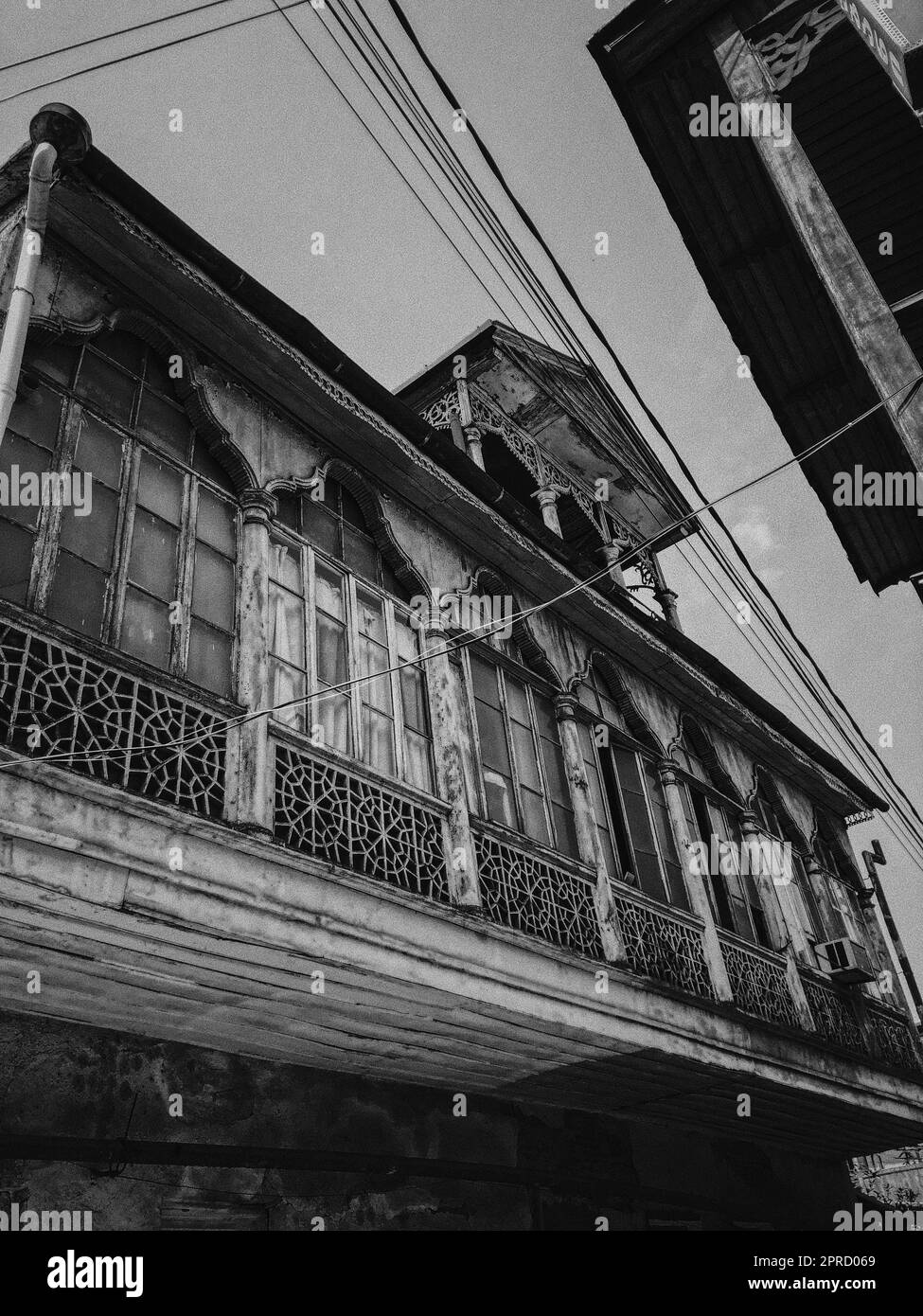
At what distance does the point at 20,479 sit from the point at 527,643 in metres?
4.54

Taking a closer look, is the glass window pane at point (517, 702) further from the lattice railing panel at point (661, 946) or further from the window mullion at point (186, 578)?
the window mullion at point (186, 578)

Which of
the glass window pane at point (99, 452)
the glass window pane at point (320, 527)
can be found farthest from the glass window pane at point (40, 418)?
the glass window pane at point (320, 527)

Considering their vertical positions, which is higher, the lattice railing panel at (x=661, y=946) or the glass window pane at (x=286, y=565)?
the glass window pane at (x=286, y=565)

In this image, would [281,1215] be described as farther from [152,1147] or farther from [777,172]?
[777,172]

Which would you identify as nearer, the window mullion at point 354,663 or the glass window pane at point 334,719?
the glass window pane at point 334,719

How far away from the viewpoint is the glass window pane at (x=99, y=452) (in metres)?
5.36

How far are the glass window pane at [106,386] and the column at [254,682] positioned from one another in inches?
35.6

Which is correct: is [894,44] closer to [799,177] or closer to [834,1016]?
[799,177]

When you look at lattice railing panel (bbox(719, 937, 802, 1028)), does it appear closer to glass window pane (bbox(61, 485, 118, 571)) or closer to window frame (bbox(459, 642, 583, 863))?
window frame (bbox(459, 642, 583, 863))

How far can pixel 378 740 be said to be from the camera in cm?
620

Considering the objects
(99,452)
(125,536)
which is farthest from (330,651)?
(99,452)

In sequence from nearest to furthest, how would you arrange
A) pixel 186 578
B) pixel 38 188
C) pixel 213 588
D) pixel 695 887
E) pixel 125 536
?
pixel 38 188 < pixel 125 536 < pixel 186 578 < pixel 213 588 < pixel 695 887

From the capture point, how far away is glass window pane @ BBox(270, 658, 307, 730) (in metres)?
5.55

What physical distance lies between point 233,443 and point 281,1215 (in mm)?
4822
